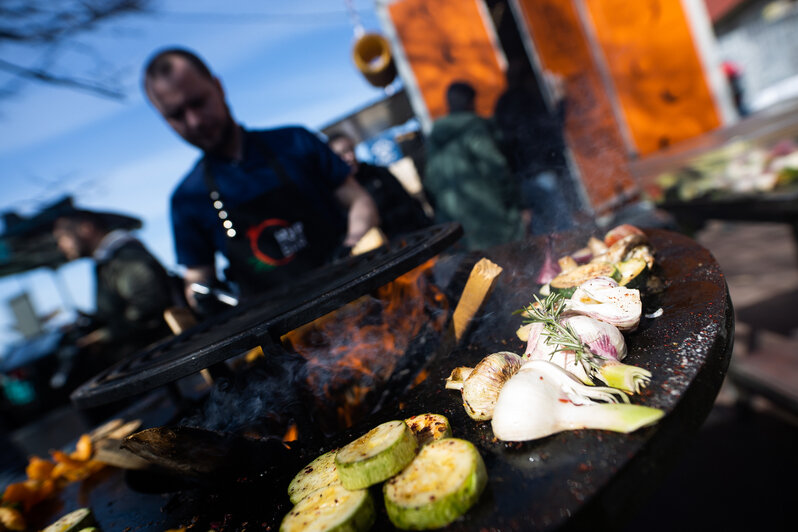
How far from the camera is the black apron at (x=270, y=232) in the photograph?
2.93m

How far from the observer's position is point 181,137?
296 centimetres

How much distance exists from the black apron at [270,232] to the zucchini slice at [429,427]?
6.80 ft

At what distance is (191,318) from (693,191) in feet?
17.5

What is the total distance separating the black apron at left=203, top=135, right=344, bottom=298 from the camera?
2.93 m

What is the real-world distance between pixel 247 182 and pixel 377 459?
254cm

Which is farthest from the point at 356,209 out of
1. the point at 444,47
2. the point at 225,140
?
the point at 444,47

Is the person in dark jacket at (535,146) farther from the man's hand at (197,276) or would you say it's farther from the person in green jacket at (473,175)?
the man's hand at (197,276)

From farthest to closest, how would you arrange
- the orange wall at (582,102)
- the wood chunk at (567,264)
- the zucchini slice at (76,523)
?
→ the orange wall at (582,102) < the wood chunk at (567,264) < the zucchini slice at (76,523)

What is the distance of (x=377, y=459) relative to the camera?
3.13 ft

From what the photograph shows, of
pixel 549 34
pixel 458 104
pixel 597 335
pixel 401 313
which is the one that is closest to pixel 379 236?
pixel 401 313

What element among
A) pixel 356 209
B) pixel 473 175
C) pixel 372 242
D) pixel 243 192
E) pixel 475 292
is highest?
pixel 243 192

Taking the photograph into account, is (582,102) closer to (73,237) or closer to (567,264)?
(567,264)

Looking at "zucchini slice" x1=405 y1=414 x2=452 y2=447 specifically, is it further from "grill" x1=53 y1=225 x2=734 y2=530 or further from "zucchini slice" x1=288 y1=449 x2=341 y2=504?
"zucchini slice" x1=288 y1=449 x2=341 y2=504

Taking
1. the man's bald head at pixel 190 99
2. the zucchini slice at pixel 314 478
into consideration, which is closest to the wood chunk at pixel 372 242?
the man's bald head at pixel 190 99
